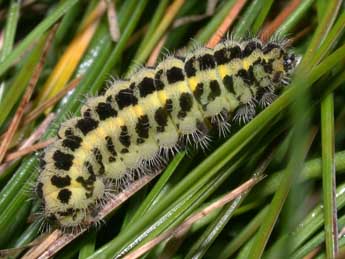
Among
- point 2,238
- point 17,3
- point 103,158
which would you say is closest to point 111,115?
point 103,158

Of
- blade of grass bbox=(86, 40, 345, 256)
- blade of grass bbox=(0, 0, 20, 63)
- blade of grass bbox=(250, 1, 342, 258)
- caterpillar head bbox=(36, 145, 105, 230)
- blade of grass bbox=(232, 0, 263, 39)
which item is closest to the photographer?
blade of grass bbox=(250, 1, 342, 258)

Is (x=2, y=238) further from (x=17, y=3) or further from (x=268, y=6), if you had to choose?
(x=268, y=6)

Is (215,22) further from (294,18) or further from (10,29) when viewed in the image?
(10,29)

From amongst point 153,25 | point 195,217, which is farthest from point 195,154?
point 153,25

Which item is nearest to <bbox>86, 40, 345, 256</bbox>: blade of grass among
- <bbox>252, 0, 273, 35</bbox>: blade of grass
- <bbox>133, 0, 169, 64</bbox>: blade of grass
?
<bbox>252, 0, 273, 35</bbox>: blade of grass

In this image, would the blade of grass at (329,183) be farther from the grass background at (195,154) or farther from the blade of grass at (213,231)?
the blade of grass at (213,231)

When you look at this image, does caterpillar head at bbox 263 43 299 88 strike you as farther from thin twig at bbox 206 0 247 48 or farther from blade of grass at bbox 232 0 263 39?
thin twig at bbox 206 0 247 48

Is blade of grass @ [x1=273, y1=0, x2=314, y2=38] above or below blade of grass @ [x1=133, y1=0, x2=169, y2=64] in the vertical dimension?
below

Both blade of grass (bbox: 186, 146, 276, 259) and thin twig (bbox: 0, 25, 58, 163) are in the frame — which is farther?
thin twig (bbox: 0, 25, 58, 163)
